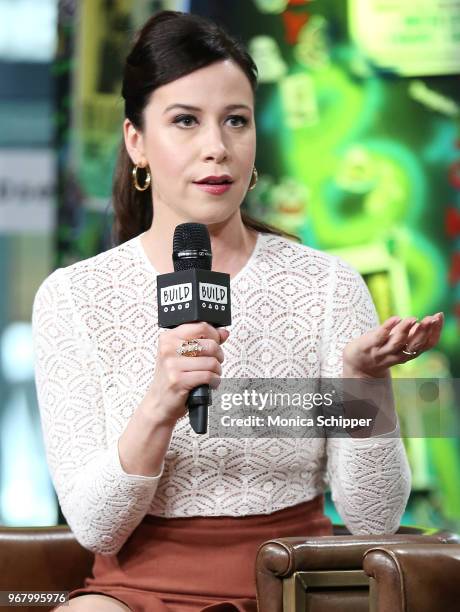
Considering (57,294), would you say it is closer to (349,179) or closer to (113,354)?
(113,354)

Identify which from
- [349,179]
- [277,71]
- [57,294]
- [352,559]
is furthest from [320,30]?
[352,559]

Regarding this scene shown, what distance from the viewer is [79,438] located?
173 cm

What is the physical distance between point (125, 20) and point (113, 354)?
2.07 meters

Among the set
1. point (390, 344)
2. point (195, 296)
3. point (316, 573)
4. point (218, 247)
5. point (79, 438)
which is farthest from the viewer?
point (218, 247)

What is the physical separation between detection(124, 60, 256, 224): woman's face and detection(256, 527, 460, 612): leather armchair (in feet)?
1.75

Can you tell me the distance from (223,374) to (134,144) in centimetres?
44

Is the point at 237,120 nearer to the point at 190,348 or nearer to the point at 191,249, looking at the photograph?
the point at 191,249

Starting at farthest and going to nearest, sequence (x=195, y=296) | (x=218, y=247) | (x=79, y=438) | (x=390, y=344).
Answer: (x=218, y=247) → (x=79, y=438) → (x=390, y=344) → (x=195, y=296)

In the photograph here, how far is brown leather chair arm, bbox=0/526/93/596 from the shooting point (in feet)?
6.52

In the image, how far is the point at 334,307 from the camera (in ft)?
6.01

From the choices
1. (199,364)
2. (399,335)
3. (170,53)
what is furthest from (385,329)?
(170,53)

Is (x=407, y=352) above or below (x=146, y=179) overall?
below

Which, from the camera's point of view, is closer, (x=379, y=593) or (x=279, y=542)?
(x=379, y=593)

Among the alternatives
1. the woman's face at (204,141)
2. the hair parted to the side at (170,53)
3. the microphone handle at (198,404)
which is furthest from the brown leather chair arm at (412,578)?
the hair parted to the side at (170,53)
